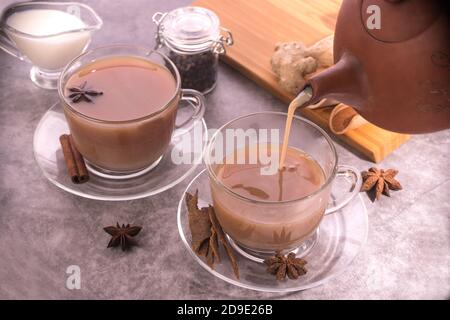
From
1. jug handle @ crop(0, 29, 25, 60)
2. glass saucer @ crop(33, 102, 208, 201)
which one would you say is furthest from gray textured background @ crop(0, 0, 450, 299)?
jug handle @ crop(0, 29, 25, 60)

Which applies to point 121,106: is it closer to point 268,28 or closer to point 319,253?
point 319,253

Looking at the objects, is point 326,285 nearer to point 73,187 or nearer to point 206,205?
point 206,205

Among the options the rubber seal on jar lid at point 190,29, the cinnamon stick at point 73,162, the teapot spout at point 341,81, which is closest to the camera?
the teapot spout at point 341,81

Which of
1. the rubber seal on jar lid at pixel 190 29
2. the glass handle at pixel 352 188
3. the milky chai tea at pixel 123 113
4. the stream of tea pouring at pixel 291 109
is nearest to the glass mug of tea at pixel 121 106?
the milky chai tea at pixel 123 113

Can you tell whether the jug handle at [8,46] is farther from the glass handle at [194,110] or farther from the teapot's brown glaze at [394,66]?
the teapot's brown glaze at [394,66]

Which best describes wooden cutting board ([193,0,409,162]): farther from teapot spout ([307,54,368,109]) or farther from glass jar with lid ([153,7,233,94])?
teapot spout ([307,54,368,109])
